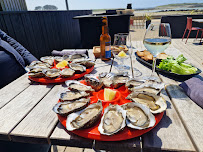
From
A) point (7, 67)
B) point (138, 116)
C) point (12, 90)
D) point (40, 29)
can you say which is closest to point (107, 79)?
point (138, 116)

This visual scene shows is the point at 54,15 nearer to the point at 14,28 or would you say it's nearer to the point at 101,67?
the point at 14,28

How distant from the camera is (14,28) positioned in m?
3.57

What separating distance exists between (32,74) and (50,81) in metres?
0.20

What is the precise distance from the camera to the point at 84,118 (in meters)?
0.76

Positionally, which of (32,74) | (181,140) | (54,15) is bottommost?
(181,140)

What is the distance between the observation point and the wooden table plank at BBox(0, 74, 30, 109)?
1.07 m

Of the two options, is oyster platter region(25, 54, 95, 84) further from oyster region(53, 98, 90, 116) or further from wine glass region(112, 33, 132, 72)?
oyster region(53, 98, 90, 116)

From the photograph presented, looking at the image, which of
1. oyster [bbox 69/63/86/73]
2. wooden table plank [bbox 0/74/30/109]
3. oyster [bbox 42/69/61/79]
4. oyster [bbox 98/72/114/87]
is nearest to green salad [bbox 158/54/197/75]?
oyster [bbox 98/72/114/87]

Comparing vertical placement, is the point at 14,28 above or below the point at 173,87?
→ above

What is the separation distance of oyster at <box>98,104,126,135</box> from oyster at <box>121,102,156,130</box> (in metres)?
0.03

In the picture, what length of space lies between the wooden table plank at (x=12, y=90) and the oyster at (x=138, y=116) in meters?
0.88

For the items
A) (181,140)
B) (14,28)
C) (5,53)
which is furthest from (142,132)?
(14,28)

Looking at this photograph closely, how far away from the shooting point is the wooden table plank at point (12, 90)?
42.1 inches

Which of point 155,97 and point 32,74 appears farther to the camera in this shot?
point 32,74
